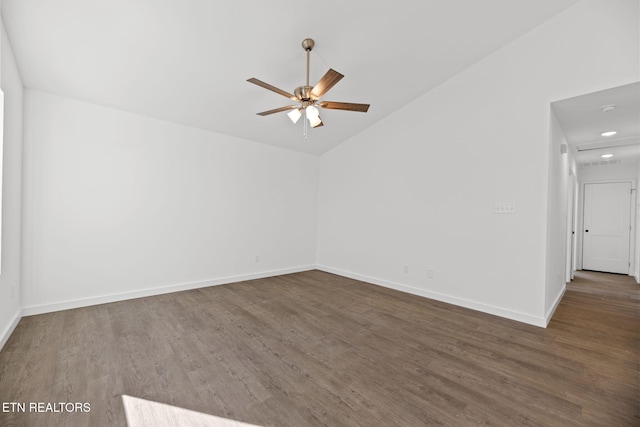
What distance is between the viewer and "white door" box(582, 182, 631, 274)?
18.6 ft

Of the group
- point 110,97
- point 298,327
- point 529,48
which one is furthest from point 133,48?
point 529,48

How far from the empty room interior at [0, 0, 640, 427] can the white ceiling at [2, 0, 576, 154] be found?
0.02 meters

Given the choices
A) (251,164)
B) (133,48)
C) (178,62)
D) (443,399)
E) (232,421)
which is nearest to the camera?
(232,421)

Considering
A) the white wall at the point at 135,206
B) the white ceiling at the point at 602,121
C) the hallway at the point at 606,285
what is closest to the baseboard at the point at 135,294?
the white wall at the point at 135,206

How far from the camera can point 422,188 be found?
4.12m

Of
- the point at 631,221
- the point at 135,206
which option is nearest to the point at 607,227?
the point at 631,221

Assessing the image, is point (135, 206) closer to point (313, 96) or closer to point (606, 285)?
point (313, 96)

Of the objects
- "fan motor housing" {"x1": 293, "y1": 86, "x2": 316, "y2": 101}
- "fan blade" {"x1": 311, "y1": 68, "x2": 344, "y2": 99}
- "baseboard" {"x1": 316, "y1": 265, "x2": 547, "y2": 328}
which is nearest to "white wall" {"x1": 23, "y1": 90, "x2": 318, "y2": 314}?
"baseboard" {"x1": 316, "y1": 265, "x2": 547, "y2": 328}

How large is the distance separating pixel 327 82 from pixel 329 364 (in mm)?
2414

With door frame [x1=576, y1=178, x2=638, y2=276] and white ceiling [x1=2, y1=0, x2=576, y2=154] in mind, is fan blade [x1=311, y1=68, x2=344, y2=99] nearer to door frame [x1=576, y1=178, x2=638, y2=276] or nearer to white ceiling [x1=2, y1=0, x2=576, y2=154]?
white ceiling [x1=2, y1=0, x2=576, y2=154]

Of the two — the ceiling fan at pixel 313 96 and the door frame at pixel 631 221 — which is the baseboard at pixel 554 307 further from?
the ceiling fan at pixel 313 96

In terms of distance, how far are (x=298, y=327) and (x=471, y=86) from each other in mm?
3767

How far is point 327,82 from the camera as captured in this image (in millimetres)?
2410

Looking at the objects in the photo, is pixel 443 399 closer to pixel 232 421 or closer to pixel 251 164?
pixel 232 421
